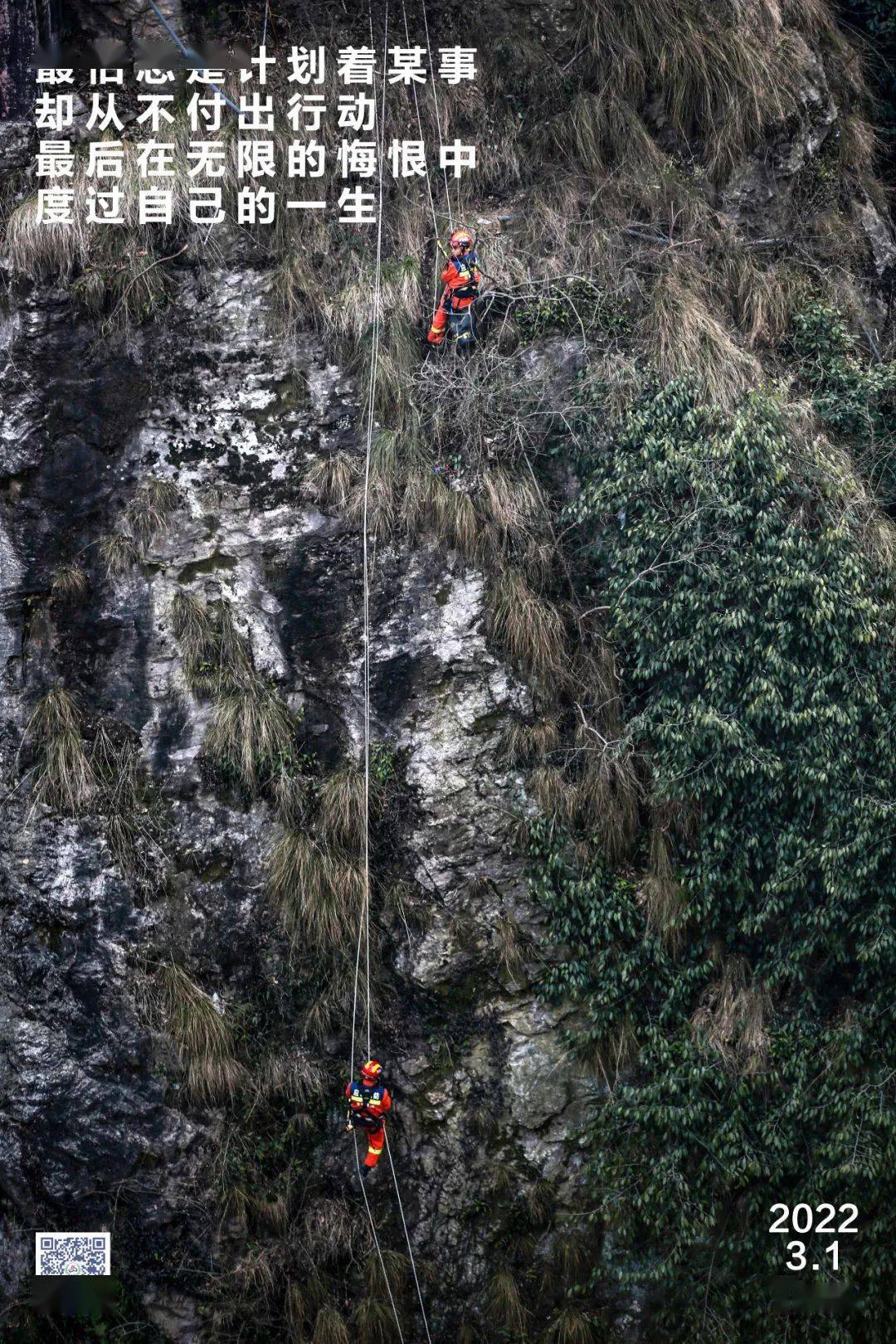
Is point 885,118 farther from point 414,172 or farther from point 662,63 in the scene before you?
point 414,172

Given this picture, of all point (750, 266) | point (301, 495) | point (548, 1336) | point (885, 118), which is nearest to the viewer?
point (548, 1336)

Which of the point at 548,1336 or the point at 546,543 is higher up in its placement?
the point at 546,543

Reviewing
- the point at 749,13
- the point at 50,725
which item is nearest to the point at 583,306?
the point at 749,13

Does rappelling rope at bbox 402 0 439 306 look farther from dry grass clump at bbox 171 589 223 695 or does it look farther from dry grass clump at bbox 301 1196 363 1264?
dry grass clump at bbox 301 1196 363 1264

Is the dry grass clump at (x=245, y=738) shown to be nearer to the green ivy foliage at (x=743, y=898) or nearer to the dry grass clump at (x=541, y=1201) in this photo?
the green ivy foliage at (x=743, y=898)

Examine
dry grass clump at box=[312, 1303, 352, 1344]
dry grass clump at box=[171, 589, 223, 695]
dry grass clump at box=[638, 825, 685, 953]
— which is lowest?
dry grass clump at box=[312, 1303, 352, 1344]

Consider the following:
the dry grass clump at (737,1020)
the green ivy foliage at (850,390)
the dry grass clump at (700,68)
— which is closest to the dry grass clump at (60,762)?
the dry grass clump at (737,1020)

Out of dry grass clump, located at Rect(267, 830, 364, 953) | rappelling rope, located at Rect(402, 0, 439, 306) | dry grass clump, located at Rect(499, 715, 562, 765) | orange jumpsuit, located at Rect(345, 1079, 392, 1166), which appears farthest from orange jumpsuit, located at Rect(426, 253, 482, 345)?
orange jumpsuit, located at Rect(345, 1079, 392, 1166)

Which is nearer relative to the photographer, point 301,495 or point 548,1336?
point 548,1336
